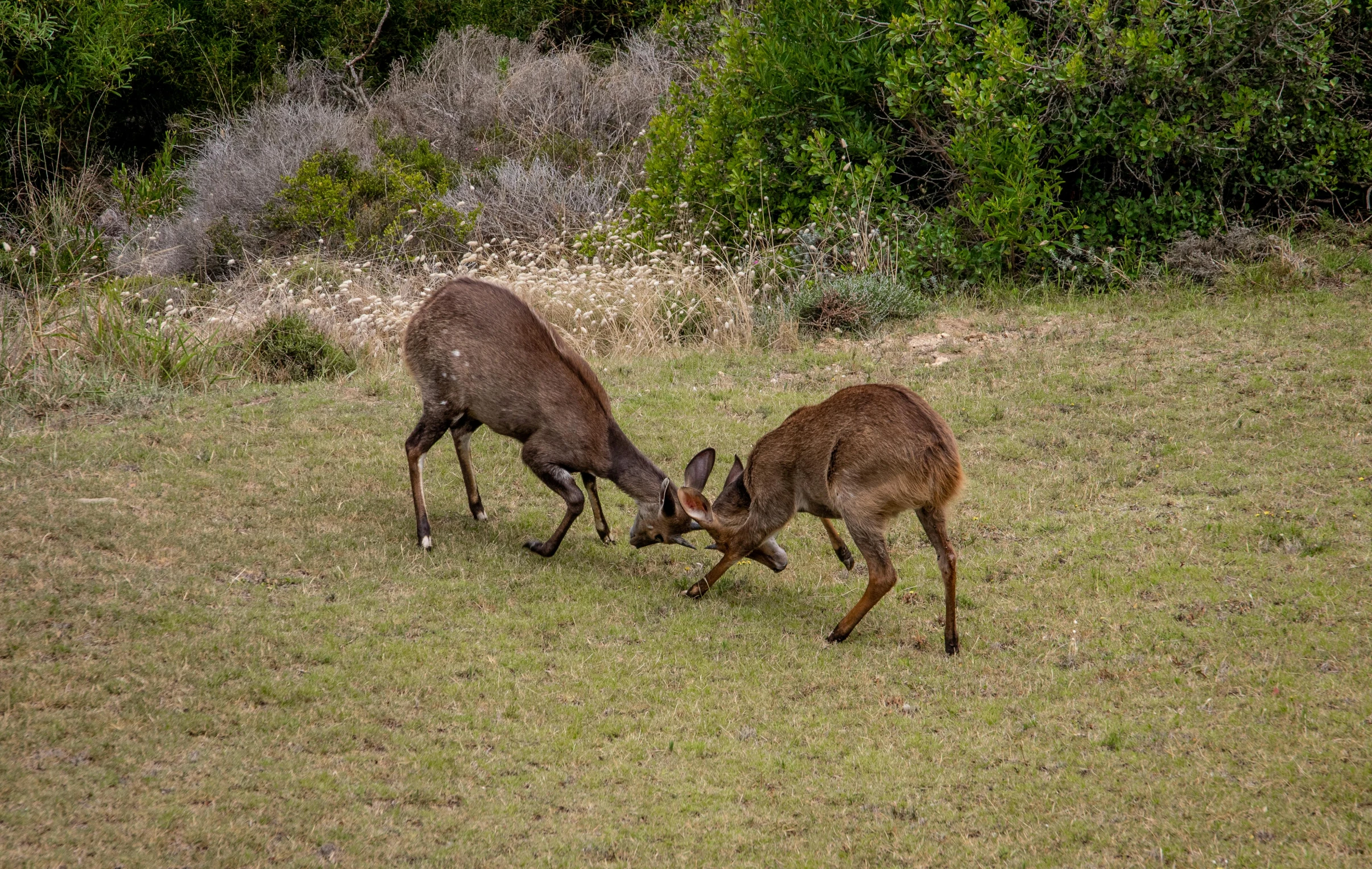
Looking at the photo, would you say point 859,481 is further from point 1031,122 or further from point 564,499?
point 1031,122

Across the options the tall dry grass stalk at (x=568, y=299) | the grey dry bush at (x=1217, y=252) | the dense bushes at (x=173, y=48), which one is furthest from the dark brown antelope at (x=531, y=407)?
the dense bushes at (x=173, y=48)

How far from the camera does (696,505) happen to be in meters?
7.48

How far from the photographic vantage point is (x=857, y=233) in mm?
13031

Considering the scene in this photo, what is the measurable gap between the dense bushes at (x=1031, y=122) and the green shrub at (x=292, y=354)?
4620 millimetres

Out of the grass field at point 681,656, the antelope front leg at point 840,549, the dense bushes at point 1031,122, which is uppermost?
the dense bushes at point 1031,122

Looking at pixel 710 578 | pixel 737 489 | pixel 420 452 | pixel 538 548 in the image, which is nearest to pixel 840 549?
pixel 737 489

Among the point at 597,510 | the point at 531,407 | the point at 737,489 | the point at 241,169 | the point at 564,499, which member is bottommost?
the point at 597,510

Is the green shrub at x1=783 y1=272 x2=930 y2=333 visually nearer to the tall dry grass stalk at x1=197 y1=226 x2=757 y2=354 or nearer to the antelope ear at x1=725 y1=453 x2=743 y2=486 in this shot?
the tall dry grass stalk at x1=197 y1=226 x2=757 y2=354

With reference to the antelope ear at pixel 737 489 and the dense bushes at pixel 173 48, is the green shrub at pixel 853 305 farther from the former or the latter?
the dense bushes at pixel 173 48

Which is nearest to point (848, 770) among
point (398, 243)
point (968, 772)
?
point (968, 772)

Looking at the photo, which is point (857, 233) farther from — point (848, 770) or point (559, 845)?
point (559, 845)

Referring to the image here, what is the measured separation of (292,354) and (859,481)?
6.77 m

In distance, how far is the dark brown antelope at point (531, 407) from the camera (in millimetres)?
7820

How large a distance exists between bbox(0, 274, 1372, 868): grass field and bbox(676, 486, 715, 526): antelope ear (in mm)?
497
